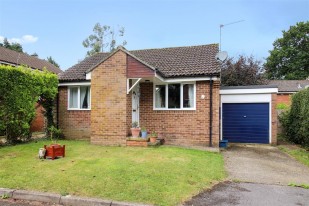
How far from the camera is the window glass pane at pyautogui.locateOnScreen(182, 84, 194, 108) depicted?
12188mm

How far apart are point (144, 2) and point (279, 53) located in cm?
4459

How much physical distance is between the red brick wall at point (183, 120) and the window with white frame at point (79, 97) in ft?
9.51

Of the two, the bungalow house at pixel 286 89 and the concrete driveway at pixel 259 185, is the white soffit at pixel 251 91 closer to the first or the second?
the concrete driveway at pixel 259 185

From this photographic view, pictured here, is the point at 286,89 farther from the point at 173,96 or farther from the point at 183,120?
the point at 183,120

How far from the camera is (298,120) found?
45.3ft

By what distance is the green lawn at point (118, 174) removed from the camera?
5434 millimetres

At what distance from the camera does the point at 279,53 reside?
50.7m

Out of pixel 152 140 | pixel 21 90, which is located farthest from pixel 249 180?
pixel 21 90

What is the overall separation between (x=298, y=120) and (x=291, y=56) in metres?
42.4

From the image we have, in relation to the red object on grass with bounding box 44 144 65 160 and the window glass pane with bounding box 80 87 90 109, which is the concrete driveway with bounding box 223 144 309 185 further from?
the window glass pane with bounding box 80 87 90 109

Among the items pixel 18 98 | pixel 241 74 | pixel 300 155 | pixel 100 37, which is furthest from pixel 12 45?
pixel 300 155

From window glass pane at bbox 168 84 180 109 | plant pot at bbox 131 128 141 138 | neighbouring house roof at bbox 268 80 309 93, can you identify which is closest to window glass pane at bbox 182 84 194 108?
window glass pane at bbox 168 84 180 109

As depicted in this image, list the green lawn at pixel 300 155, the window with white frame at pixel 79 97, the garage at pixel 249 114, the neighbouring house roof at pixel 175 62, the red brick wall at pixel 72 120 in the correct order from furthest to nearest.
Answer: the garage at pixel 249 114, the window with white frame at pixel 79 97, the red brick wall at pixel 72 120, the neighbouring house roof at pixel 175 62, the green lawn at pixel 300 155

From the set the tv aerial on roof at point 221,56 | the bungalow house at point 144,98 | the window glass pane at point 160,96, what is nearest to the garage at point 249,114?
the tv aerial on roof at point 221,56
